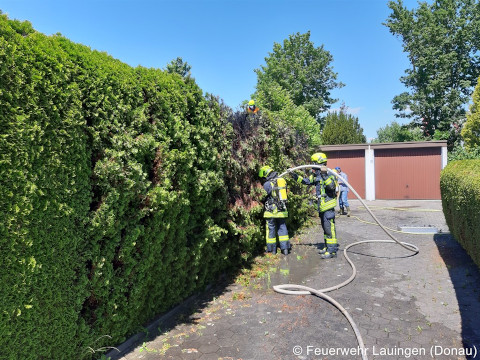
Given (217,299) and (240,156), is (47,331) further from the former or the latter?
(240,156)

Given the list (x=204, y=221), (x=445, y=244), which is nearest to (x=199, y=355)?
(x=204, y=221)

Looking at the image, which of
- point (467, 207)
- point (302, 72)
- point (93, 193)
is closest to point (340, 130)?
point (302, 72)

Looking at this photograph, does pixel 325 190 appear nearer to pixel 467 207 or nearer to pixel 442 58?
pixel 467 207

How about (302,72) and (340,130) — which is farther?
(302,72)

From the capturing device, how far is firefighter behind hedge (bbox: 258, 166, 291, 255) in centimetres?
719

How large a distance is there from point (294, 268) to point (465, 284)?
2876mm

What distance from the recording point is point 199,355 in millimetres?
3629

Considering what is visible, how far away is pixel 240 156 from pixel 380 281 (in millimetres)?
3305

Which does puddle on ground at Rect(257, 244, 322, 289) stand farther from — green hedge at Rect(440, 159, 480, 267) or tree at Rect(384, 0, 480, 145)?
tree at Rect(384, 0, 480, 145)

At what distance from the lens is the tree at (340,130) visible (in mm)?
27766

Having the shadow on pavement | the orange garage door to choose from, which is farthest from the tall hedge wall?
the orange garage door

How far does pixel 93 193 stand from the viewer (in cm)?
331

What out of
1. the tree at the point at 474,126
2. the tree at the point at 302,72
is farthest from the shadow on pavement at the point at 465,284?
the tree at the point at 302,72

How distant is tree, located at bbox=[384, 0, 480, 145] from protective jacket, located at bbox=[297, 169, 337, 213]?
2737cm
